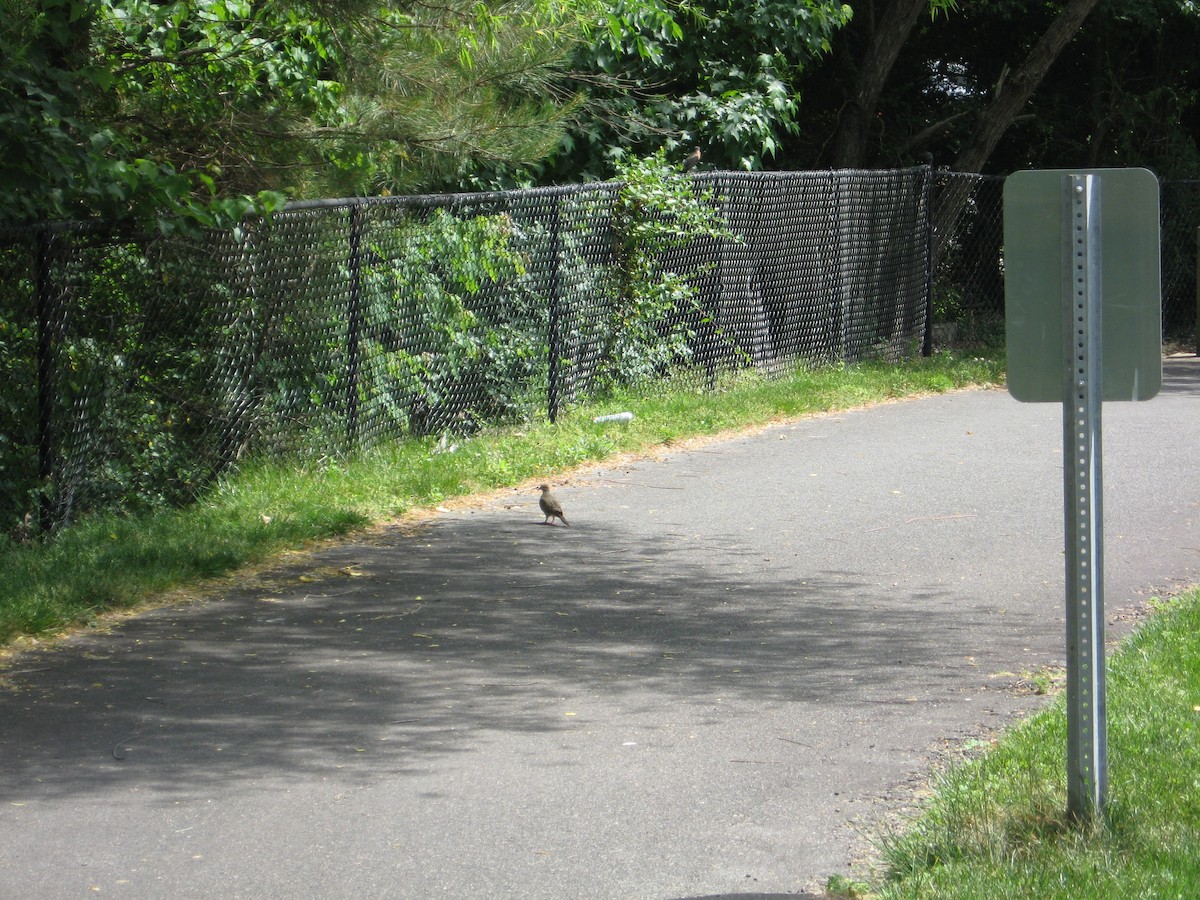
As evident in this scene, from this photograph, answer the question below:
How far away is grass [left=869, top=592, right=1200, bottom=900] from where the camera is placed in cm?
387

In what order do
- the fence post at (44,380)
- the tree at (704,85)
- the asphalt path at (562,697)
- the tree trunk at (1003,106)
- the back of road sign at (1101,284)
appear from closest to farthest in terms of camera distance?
1. the back of road sign at (1101,284)
2. the asphalt path at (562,697)
3. the fence post at (44,380)
4. the tree at (704,85)
5. the tree trunk at (1003,106)

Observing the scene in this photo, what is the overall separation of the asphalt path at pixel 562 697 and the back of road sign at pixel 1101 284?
5.13 feet

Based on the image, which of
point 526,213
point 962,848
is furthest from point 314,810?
point 526,213

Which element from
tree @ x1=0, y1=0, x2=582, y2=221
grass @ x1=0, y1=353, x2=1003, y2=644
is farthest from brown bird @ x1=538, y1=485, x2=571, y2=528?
tree @ x1=0, y1=0, x2=582, y2=221

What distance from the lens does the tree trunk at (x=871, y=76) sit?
17953 millimetres

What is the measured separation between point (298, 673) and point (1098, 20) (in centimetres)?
1875

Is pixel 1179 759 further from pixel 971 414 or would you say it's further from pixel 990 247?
pixel 990 247

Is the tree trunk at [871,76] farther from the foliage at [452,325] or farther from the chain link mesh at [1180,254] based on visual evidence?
the foliage at [452,325]

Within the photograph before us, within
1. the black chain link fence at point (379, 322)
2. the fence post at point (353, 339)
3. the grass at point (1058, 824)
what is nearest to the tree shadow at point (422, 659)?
the grass at point (1058, 824)

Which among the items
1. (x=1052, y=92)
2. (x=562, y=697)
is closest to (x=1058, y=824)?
(x=562, y=697)

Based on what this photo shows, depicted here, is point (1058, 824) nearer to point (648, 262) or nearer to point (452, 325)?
point (452, 325)

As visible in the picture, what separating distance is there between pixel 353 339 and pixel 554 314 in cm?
244

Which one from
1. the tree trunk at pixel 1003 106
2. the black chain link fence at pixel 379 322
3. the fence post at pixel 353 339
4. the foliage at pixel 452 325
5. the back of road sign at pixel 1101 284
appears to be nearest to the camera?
the back of road sign at pixel 1101 284

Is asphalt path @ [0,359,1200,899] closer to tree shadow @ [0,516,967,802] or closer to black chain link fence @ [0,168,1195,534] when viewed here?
tree shadow @ [0,516,967,802]
